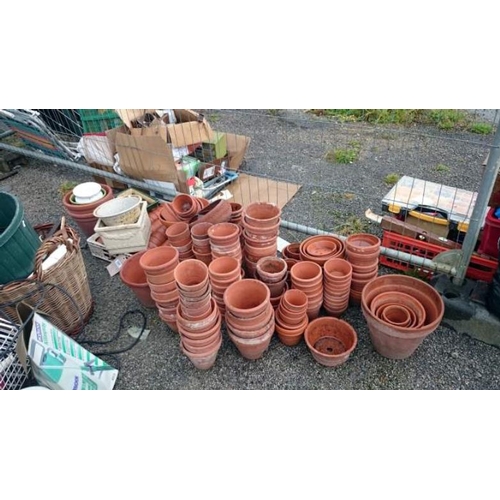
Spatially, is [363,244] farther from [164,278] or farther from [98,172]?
[98,172]

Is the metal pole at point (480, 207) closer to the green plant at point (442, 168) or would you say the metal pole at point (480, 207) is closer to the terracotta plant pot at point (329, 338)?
the terracotta plant pot at point (329, 338)

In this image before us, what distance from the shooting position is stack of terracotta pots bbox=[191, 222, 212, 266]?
10.2 ft

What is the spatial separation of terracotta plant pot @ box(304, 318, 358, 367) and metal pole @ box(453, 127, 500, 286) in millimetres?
1015

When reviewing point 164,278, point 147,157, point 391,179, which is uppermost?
point 147,157

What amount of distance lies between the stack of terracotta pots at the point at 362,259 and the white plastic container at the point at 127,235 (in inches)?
73.7

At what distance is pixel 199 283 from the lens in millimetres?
2590

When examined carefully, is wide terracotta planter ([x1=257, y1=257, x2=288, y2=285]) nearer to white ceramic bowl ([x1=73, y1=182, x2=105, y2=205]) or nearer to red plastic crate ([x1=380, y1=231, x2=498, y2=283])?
red plastic crate ([x1=380, y1=231, x2=498, y2=283])

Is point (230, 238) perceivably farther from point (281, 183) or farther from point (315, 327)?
point (281, 183)

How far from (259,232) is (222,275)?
0.47m

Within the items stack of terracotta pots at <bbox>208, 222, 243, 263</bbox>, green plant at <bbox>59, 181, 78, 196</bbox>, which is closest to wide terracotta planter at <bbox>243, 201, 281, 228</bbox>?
stack of terracotta pots at <bbox>208, 222, 243, 263</bbox>

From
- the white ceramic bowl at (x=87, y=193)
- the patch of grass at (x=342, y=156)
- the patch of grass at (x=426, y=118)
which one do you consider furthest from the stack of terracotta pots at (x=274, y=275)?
the patch of grass at (x=426, y=118)

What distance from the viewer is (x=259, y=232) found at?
9.91 ft

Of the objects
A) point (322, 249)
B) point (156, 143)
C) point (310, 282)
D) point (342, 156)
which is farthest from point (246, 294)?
point (342, 156)

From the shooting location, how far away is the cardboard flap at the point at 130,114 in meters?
4.59
